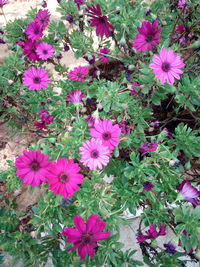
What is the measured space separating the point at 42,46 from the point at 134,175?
83 cm

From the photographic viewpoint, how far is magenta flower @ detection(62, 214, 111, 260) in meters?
0.81

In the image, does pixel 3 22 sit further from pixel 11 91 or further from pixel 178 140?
pixel 178 140

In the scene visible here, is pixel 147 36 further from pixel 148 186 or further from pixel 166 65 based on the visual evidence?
pixel 148 186

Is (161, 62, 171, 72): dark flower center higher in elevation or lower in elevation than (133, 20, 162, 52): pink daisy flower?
lower

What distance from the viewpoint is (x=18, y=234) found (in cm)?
104

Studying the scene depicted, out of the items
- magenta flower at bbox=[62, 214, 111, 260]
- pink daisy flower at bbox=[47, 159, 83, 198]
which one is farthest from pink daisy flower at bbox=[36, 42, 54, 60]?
magenta flower at bbox=[62, 214, 111, 260]

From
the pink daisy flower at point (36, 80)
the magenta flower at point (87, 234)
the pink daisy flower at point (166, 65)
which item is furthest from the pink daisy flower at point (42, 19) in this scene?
the magenta flower at point (87, 234)

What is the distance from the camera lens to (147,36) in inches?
41.8

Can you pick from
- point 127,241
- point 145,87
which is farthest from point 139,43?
point 127,241

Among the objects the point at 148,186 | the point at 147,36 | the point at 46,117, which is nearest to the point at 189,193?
the point at 148,186

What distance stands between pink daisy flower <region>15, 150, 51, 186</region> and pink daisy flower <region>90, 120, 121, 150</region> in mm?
176

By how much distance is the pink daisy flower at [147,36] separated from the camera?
1.04m

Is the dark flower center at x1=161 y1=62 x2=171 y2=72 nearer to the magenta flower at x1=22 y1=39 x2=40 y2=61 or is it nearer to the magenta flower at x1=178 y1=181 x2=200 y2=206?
the magenta flower at x1=178 y1=181 x2=200 y2=206

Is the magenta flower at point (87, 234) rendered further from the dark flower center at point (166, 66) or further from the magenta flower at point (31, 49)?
the magenta flower at point (31, 49)
